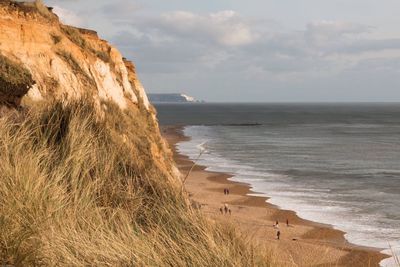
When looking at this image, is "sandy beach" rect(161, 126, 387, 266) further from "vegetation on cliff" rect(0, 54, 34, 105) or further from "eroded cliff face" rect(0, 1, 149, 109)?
"vegetation on cliff" rect(0, 54, 34, 105)

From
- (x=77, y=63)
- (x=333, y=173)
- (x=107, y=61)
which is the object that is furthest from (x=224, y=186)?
(x=77, y=63)

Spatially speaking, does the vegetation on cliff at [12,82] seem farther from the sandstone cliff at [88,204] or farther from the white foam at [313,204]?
the white foam at [313,204]

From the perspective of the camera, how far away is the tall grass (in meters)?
3.35

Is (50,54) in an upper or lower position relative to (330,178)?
upper

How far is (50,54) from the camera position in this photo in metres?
17.0

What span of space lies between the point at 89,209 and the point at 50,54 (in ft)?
45.2

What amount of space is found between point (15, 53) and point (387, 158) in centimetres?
4982

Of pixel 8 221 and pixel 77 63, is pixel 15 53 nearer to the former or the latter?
pixel 77 63

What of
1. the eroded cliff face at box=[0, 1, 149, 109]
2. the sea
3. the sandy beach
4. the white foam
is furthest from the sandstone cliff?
the white foam

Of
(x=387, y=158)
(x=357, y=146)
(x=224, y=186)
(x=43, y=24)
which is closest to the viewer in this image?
(x=43, y=24)

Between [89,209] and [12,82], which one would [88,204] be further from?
[12,82]

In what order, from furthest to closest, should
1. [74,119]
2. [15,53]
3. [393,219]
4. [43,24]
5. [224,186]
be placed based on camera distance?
1. [224,186]
2. [393,219]
3. [43,24]
4. [15,53]
5. [74,119]

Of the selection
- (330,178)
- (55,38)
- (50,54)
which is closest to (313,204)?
(330,178)

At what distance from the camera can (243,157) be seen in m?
56.9
